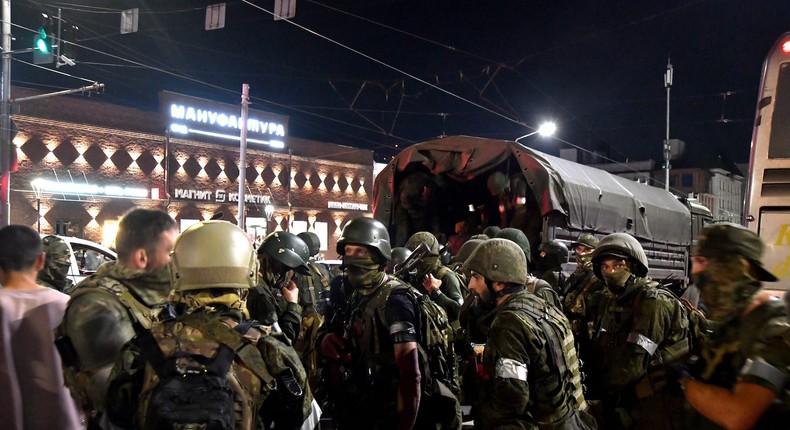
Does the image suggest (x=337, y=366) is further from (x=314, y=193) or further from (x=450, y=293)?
(x=314, y=193)

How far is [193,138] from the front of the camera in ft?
121

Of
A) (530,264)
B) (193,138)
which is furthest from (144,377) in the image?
(193,138)

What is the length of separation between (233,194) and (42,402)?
36.5m

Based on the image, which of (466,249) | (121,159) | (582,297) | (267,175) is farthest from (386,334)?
(267,175)

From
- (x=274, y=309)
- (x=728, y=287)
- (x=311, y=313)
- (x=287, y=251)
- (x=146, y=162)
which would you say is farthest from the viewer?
(x=146, y=162)

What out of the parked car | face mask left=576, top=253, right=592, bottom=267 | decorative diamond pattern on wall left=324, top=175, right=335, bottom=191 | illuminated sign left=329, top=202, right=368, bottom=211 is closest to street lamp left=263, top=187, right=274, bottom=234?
decorative diamond pattern on wall left=324, top=175, right=335, bottom=191

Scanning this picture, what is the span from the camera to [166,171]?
35.4 metres

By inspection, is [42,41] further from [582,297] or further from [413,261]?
[582,297]

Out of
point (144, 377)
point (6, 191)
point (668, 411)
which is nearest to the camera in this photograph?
point (144, 377)

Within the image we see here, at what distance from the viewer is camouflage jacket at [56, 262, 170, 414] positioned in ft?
8.94

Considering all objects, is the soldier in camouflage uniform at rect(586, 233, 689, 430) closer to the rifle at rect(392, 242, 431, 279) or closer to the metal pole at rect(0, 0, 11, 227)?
the rifle at rect(392, 242, 431, 279)

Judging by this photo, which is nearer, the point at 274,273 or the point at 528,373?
the point at 528,373

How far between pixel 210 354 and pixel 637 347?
10.9ft

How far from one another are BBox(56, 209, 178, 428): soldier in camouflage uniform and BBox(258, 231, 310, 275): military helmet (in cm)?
198
